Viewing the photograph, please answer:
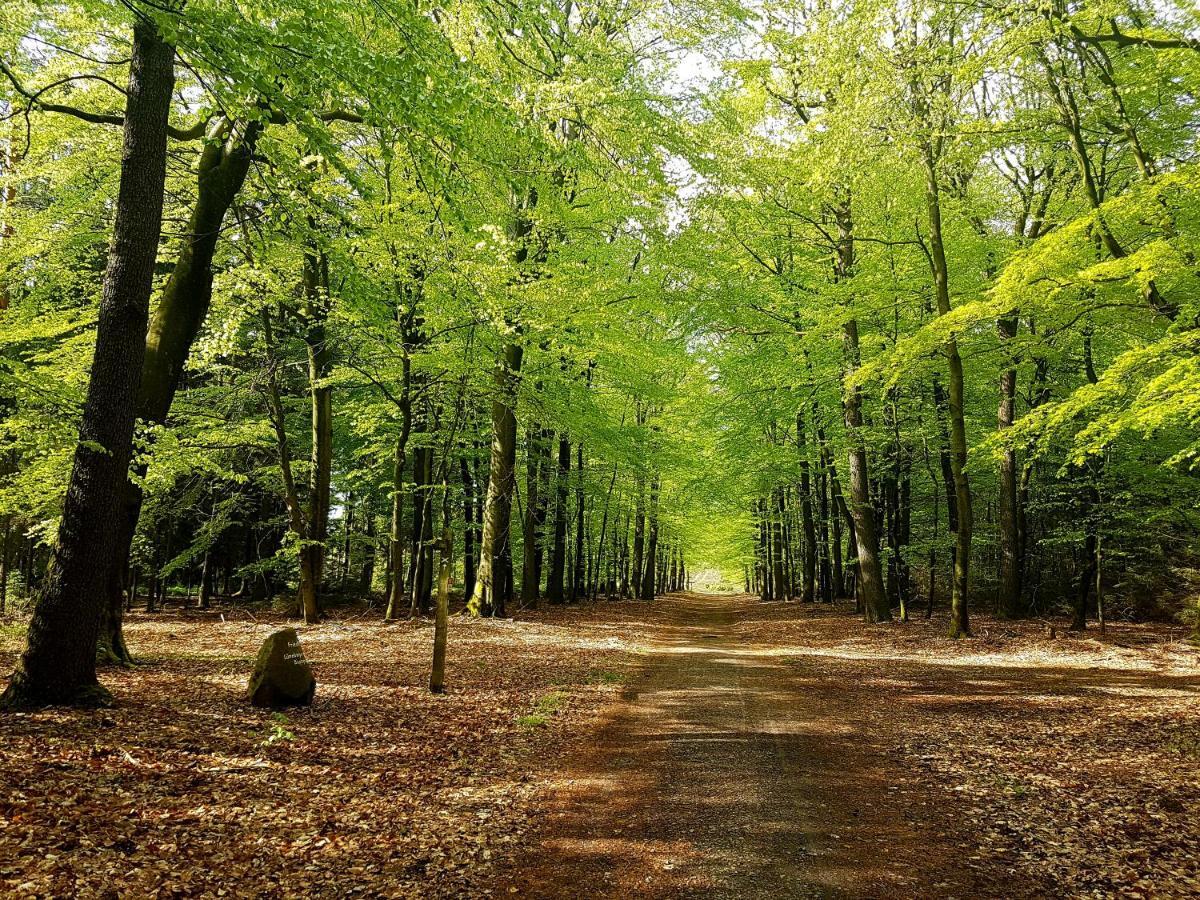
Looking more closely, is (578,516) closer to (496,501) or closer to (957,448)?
(496,501)

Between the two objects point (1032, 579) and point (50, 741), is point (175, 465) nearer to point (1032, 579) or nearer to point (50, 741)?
point (50, 741)

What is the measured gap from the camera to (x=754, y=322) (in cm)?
2036

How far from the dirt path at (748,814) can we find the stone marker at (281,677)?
3.65 meters

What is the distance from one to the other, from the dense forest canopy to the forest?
0.12 meters

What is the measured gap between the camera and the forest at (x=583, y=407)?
Answer: 18.1ft

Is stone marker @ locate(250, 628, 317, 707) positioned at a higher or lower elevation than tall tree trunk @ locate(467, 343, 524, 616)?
lower

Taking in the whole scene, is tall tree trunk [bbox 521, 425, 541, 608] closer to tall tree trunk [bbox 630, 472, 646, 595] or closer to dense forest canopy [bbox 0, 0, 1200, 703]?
dense forest canopy [bbox 0, 0, 1200, 703]

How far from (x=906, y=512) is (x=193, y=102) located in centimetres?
2323

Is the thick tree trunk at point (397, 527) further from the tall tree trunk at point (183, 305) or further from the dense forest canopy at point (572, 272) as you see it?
the tall tree trunk at point (183, 305)

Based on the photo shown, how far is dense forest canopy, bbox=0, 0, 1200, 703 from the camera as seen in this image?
7105mm

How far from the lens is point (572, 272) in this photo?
16797 millimetres

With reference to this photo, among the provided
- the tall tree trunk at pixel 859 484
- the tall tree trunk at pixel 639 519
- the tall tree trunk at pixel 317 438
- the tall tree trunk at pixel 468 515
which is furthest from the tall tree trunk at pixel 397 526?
the tall tree trunk at pixel 639 519

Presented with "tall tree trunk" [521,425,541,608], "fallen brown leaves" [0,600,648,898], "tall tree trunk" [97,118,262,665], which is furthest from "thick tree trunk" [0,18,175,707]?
"tall tree trunk" [521,425,541,608]

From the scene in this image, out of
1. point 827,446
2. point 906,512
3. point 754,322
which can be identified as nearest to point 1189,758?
point 827,446
